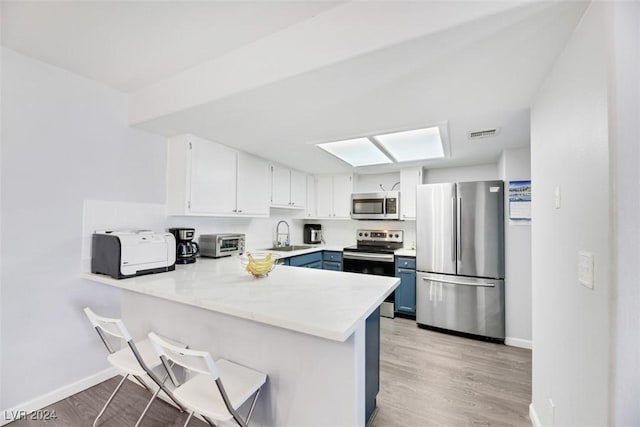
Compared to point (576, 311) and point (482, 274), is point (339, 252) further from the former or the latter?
point (576, 311)

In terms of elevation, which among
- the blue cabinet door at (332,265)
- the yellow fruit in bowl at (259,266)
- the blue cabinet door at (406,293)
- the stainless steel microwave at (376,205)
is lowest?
the blue cabinet door at (406,293)

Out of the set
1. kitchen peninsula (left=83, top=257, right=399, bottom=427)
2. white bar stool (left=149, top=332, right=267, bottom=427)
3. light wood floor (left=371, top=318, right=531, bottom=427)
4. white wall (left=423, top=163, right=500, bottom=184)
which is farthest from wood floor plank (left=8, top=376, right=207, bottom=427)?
white wall (left=423, top=163, right=500, bottom=184)

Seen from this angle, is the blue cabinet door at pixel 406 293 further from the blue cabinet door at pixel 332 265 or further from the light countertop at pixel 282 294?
the light countertop at pixel 282 294

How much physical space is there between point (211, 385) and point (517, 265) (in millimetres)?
3063

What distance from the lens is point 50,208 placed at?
186 centimetres

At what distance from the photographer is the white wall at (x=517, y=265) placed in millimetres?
2777

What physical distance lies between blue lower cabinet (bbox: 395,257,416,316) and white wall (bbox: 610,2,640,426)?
2652mm

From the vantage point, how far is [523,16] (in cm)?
101

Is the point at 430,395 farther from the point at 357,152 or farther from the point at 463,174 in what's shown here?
the point at 463,174

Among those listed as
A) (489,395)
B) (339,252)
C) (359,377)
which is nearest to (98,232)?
(359,377)

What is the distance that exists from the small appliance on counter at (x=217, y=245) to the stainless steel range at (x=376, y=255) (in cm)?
166

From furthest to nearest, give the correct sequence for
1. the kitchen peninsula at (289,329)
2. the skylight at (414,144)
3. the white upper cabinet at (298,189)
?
the white upper cabinet at (298,189) < the skylight at (414,144) < the kitchen peninsula at (289,329)

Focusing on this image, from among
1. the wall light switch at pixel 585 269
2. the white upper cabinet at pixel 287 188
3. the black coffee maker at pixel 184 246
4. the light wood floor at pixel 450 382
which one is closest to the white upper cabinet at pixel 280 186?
the white upper cabinet at pixel 287 188

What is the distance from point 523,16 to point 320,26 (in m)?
0.86
